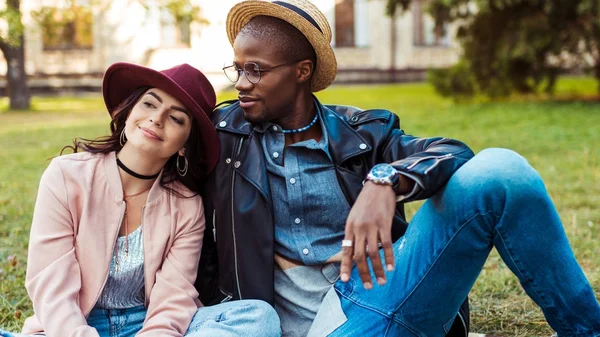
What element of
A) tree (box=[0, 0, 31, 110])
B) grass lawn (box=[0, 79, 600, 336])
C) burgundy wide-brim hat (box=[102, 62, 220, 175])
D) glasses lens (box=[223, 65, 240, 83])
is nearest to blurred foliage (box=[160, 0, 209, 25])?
grass lawn (box=[0, 79, 600, 336])

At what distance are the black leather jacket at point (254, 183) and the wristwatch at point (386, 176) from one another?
11 centimetres

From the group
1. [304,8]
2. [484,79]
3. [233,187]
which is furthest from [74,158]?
[484,79]

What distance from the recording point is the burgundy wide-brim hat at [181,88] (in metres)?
2.92

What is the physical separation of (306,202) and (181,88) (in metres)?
0.61

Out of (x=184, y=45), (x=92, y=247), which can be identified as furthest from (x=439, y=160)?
(x=184, y=45)

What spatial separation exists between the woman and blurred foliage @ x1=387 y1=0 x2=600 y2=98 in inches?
437

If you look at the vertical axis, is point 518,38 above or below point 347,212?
above

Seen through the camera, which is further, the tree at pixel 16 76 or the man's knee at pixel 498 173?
the tree at pixel 16 76

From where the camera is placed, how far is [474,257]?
8.76 feet

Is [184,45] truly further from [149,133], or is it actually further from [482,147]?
[149,133]

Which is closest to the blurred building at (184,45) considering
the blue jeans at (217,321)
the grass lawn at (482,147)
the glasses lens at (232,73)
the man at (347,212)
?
the grass lawn at (482,147)

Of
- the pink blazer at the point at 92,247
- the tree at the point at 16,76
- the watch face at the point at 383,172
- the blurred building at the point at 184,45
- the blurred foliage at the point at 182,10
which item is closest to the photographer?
the watch face at the point at 383,172

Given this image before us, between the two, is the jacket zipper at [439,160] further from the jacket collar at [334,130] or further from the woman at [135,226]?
the woman at [135,226]

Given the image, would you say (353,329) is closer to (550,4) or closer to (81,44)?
(550,4)
